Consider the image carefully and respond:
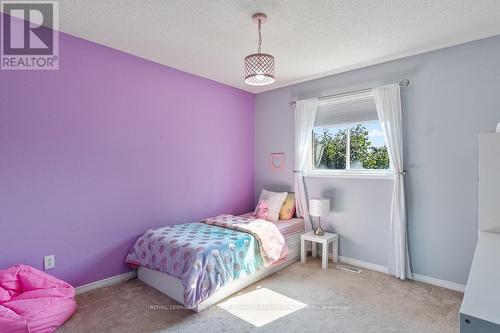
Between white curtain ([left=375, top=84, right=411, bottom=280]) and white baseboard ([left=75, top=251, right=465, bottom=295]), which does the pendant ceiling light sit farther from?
white baseboard ([left=75, top=251, right=465, bottom=295])

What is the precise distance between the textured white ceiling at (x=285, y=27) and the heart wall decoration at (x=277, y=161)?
1.46 metres

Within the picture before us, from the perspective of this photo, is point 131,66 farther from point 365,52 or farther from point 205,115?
point 365,52

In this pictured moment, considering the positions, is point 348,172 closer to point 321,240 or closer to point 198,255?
point 321,240

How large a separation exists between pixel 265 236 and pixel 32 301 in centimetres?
207

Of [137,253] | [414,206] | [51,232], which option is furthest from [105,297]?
[414,206]

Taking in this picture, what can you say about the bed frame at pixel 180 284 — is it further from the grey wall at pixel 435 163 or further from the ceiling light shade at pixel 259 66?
the ceiling light shade at pixel 259 66

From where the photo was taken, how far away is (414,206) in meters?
3.00

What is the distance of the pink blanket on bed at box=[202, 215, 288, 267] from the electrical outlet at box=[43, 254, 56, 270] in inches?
63.4

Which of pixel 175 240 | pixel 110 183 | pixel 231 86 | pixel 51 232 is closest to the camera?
pixel 51 232

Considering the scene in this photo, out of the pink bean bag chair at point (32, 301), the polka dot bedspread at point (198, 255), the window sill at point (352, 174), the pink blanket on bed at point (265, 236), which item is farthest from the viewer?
the window sill at point (352, 174)

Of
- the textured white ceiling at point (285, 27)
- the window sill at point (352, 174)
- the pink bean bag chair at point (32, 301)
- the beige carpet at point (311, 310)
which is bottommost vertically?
the beige carpet at point (311, 310)

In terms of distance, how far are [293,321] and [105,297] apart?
1.77 metres

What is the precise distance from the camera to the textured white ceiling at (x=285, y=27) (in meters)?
2.12

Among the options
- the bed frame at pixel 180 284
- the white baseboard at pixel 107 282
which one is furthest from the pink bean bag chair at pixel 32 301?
the bed frame at pixel 180 284
